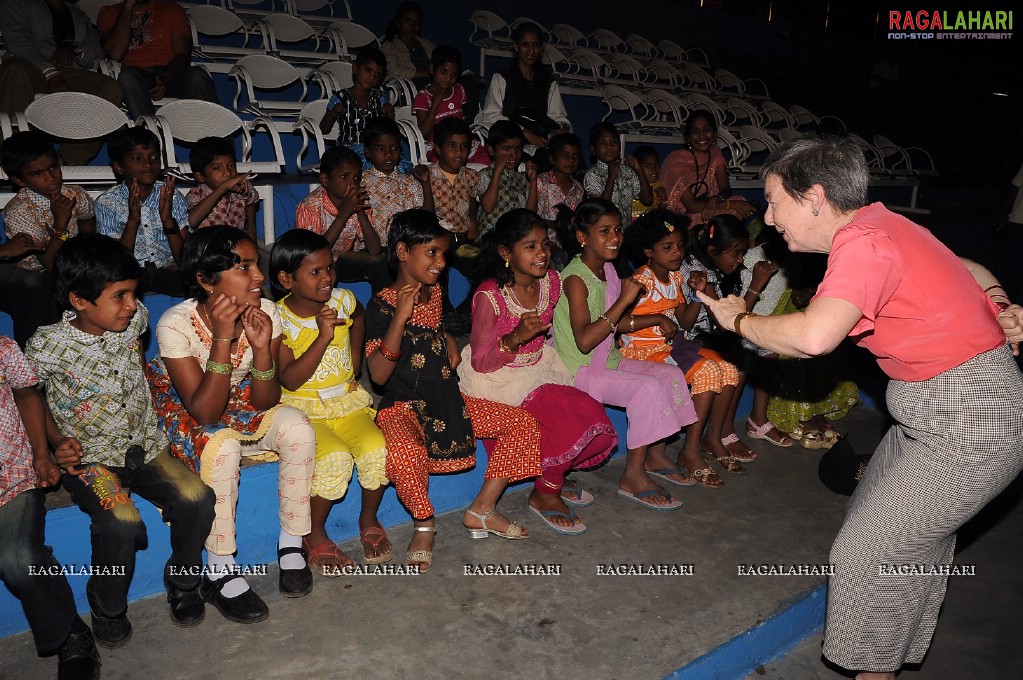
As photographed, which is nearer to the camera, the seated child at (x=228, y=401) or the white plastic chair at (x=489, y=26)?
the seated child at (x=228, y=401)

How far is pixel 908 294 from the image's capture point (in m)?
2.05

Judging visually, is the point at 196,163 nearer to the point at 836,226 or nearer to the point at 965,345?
the point at 836,226

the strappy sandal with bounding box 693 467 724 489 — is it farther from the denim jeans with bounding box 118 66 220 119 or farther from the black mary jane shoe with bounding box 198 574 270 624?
the denim jeans with bounding box 118 66 220 119

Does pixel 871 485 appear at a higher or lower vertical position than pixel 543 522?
higher

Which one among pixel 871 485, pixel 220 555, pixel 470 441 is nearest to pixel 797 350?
pixel 871 485

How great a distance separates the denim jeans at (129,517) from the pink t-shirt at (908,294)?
2.01m

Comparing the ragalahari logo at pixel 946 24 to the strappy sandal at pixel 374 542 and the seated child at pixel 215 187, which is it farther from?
the strappy sandal at pixel 374 542

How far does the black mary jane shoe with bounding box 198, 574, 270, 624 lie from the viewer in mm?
2574

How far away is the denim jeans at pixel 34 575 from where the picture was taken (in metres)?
2.17

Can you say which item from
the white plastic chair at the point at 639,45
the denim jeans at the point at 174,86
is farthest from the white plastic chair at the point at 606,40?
the denim jeans at the point at 174,86

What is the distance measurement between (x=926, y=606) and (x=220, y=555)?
91.7 inches

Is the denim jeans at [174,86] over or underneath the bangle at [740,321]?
over

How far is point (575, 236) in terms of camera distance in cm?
357

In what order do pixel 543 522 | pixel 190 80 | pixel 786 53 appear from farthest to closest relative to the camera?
pixel 786 53 < pixel 190 80 < pixel 543 522
